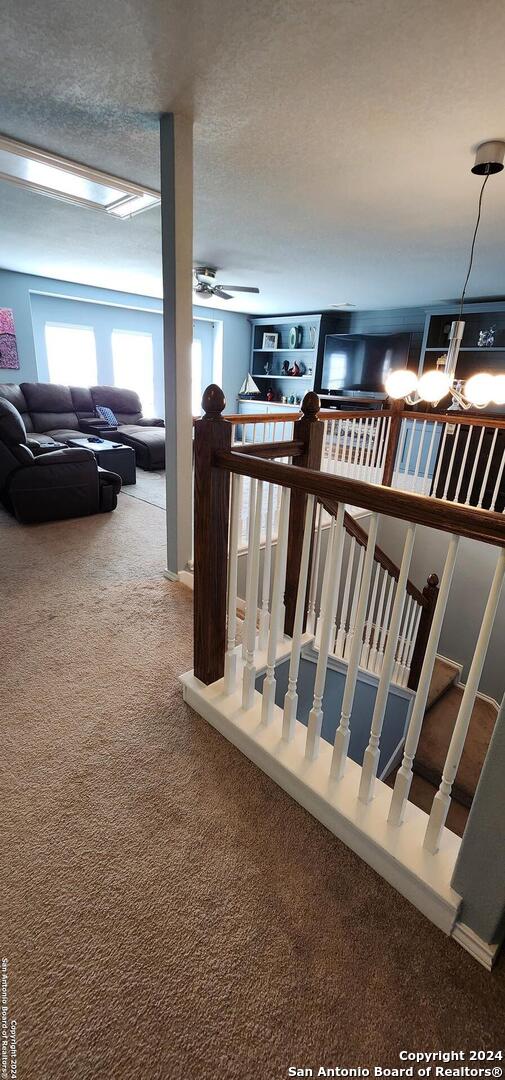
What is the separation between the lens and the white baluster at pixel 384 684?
97 cm

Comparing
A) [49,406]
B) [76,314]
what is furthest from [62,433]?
[76,314]

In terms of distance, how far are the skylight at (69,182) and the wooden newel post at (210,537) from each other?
87.3 inches

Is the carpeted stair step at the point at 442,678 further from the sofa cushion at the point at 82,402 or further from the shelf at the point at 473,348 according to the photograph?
the sofa cushion at the point at 82,402

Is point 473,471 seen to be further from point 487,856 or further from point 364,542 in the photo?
point 487,856

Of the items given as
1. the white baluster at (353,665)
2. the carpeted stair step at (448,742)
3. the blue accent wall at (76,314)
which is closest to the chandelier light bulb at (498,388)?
the white baluster at (353,665)

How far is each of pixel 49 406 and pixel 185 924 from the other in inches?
249

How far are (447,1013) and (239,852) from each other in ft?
1.72

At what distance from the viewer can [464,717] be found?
0.95m

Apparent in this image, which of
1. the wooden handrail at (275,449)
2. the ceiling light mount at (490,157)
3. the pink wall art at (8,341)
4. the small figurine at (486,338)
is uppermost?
the ceiling light mount at (490,157)

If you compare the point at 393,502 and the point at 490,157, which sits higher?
the point at 490,157

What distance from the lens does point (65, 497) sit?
11.9ft

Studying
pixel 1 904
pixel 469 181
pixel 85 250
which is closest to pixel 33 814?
pixel 1 904

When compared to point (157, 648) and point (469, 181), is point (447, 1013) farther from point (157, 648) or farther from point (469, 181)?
point (469, 181)

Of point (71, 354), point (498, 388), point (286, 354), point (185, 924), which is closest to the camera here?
point (185, 924)
